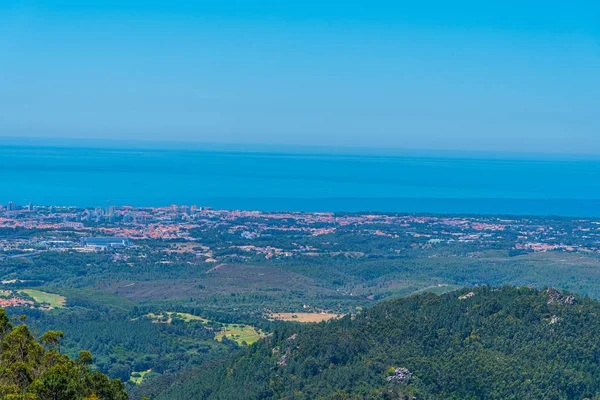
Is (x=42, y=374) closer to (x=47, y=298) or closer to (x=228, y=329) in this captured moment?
(x=228, y=329)

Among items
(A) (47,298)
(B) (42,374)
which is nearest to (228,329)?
(A) (47,298)

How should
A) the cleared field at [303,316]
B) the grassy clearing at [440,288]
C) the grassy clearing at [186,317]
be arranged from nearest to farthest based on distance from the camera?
the grassy clearing at [186,317] → the cleared field at [303,316] → the grassy clearing at [440,288]

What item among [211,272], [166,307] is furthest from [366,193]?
[166,307]

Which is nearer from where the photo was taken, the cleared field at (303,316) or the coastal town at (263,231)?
the cleared field at (303,316)

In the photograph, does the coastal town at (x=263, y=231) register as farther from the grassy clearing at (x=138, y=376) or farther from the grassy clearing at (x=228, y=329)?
the grassy clearing at (x=138, y=376)

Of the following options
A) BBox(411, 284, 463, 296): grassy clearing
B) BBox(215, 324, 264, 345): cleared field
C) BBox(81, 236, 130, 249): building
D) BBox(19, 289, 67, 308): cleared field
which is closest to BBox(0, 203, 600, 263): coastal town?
BBox(81, 236, 130, 249): building

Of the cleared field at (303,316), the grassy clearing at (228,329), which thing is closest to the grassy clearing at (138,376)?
the grassy clearing at (228,329)

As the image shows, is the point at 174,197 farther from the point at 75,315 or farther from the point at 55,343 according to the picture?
the point at 55,343
